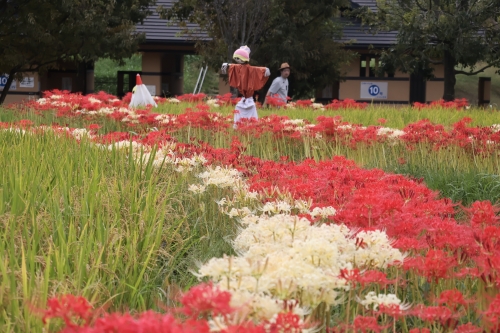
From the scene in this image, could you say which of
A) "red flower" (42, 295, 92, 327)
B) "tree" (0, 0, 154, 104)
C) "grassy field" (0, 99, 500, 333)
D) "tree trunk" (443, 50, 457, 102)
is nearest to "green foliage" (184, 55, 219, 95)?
"tree" (0, 0, 154, 104)

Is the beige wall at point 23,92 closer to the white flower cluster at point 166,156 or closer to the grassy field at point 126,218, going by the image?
the grassy field at point 126,218

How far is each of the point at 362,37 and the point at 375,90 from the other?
1.82m

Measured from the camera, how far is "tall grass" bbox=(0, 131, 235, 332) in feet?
9.33

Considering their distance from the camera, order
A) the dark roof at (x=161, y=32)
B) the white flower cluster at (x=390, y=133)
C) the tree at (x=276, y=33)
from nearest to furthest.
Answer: the white flower cluster at (x=390, y=133)
the tree at (x=276, y=33)
the dark roof at (x=161, y=32)

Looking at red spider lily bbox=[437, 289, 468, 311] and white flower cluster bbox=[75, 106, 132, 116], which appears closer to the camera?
red spider lily bbox=[437, 289, 468, 311]

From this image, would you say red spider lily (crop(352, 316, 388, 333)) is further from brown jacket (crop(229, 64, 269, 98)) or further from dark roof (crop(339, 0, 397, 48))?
dark roof (crop(339, 0, 397, 48))

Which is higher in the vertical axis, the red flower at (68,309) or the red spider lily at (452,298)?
the red flower at (68,309)

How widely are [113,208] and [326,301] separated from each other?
2.11 metres

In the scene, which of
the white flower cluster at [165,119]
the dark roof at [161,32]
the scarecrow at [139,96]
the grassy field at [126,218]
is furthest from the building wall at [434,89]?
the grassy field at [126,218]

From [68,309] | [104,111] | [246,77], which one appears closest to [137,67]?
[246,77]

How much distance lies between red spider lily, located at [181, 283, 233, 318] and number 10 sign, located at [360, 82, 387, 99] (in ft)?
84.8

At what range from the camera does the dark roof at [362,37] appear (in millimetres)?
27047

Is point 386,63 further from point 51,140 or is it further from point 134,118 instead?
point 51,140

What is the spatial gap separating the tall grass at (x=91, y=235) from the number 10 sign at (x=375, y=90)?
860 inches
